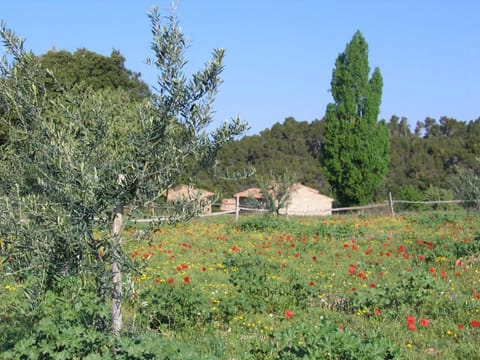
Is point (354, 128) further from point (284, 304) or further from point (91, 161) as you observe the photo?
point (91, 161)

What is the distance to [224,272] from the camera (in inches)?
384

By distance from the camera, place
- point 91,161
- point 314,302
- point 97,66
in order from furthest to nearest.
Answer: point 97,66
point 314,302
point 91,161

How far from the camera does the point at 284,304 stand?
7117 mm

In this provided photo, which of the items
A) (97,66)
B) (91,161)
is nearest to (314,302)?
(91,161)

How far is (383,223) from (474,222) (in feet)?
8.80

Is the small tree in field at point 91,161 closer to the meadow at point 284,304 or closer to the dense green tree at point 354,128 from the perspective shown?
the meadow at point 284,304

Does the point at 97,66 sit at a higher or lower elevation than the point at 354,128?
higher

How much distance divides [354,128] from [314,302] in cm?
3289

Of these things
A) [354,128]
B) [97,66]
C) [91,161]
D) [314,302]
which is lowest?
[314,302]

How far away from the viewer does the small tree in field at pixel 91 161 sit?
12.4 ft

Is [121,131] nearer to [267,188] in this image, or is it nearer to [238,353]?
[238,353]

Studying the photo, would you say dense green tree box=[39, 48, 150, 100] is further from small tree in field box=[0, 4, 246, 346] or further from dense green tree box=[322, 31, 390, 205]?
small tree in field box=[0, 4, 246, 346]

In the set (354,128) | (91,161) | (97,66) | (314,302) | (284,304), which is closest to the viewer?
(91,161)

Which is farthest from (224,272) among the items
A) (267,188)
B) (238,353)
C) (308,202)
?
(308,202)
